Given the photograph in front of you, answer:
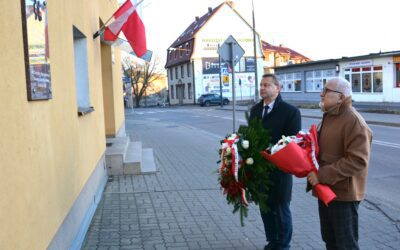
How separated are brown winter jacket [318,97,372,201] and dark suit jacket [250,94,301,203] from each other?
75 cm

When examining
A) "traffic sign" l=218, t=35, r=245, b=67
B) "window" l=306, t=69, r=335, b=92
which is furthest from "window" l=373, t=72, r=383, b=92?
"traffic sign" l=218, t=35, r=245, b=67

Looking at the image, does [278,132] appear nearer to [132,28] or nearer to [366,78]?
[132,28]

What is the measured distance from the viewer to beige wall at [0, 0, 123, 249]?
2570mm

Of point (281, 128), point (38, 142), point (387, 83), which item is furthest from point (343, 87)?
point (387, 83)

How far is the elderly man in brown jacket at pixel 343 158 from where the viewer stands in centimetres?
343

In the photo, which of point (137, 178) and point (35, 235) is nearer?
point (35, 235)

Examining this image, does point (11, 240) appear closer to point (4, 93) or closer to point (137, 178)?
point (4, 93)

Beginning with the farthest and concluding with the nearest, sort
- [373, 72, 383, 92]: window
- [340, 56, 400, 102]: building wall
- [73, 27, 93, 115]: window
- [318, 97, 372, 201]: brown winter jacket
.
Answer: [373, 72, 383, 92]: window
[340, 56, 400, 102]: building wall
[73, 27, 93, 115]: window
[318, 97, 372, 201]: brown winter jacket

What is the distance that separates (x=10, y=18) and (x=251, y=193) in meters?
2.57

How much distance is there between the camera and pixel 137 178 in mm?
8703

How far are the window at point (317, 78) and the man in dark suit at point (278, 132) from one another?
132 ft

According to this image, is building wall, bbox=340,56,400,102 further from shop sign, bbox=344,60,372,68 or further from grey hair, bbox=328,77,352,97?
grey hair, bbox=328,77,352,97

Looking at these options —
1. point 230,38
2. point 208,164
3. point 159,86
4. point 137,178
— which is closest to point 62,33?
point 137,178

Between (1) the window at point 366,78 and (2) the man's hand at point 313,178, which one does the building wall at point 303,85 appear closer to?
(1) the window at point 366,78
